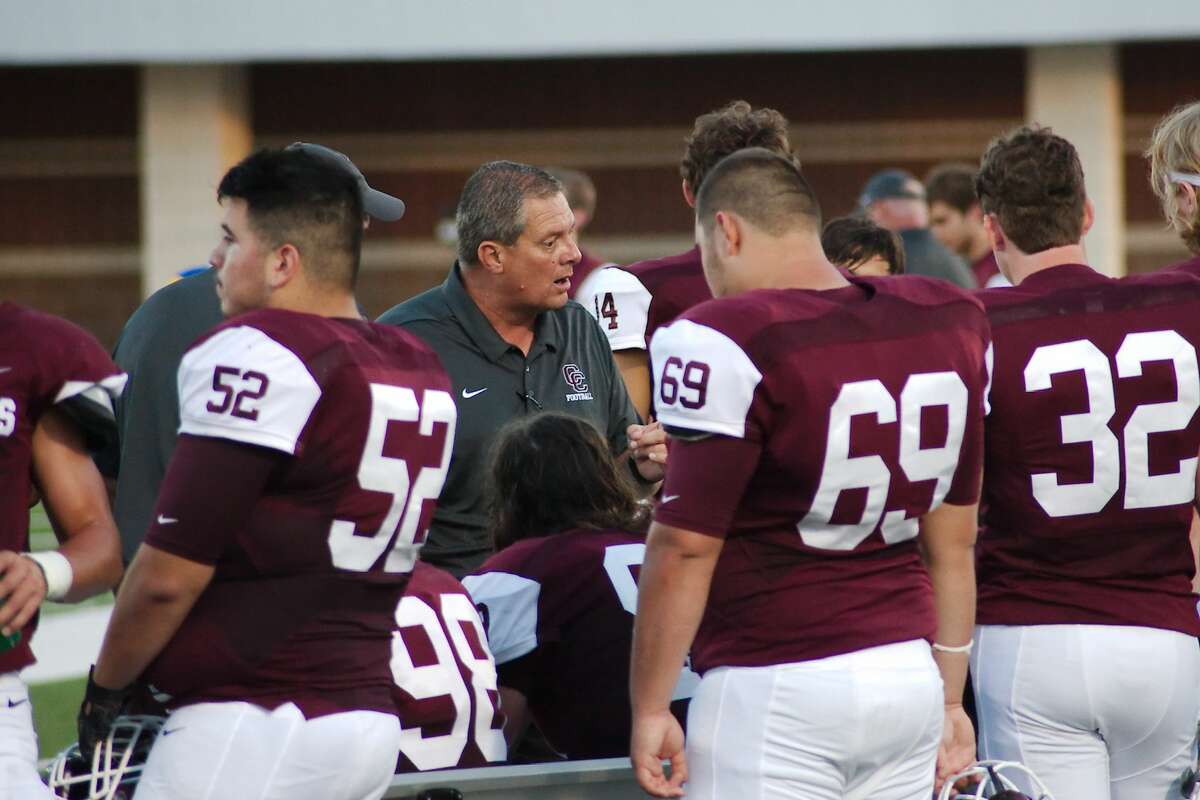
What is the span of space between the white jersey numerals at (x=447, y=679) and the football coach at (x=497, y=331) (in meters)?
0.97

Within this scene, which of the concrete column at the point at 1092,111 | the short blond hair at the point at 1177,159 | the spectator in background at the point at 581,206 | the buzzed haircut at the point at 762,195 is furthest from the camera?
the concrete column at the point at 1092,111

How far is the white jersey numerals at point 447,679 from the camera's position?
3.22 metres

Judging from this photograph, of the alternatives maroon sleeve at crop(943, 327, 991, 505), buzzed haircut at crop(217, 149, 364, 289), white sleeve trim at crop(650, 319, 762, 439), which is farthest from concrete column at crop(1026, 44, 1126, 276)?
buzzed haircut at crop(217, 149, 364, 289)

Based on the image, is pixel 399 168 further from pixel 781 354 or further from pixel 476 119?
pixel 781 354

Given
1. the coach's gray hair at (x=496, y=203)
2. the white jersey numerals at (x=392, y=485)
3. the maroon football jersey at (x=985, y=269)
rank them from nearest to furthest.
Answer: the white jersey numerals at (x=392, y=485), the coach's gray hair at (x=496, y=203), the maroon football jersey at (x=985, y=269)

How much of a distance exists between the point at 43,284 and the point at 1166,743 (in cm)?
1667

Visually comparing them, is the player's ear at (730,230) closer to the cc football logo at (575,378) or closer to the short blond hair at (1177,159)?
the short blond hair at (1177,159)

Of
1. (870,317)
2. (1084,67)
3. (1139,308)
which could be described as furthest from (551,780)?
(1084,67)

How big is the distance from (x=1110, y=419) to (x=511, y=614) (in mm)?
1365

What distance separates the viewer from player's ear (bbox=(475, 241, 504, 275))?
4477 millimetres

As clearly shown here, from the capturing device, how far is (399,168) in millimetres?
18078

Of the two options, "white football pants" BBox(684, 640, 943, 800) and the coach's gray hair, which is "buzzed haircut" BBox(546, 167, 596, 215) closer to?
the coach's gray hair

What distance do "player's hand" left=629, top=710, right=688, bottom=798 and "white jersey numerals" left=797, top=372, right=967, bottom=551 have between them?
0.41m

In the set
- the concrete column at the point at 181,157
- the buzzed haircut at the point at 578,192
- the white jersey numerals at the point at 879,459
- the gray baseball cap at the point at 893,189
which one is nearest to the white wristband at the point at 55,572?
the white jersey numerals at the point at 879,459
